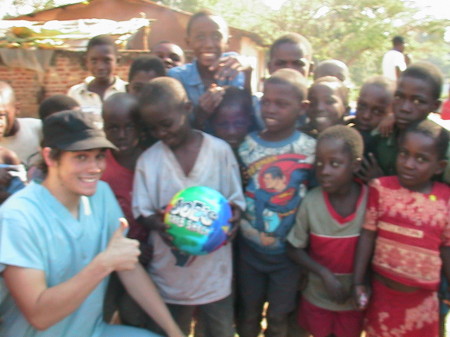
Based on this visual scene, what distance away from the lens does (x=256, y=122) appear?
302 centimetres

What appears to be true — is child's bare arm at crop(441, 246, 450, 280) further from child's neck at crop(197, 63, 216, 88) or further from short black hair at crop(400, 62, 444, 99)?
child's neck at crop(197, 63, 216, 88)

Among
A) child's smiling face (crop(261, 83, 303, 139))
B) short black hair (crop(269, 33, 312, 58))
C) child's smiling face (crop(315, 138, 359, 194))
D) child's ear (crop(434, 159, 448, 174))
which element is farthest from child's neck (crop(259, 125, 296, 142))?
short black hair (crop(269, 33, 312, 58))

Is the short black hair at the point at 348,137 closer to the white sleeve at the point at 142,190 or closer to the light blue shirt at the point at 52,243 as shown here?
the white sleeve at the point at 142,190

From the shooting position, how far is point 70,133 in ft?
6.51

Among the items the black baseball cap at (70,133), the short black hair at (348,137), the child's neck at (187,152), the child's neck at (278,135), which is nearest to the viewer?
the black baseball cap at (70,133)

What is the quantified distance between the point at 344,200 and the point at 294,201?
1.00 ft

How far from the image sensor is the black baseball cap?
197 cm

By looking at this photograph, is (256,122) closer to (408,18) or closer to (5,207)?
(5,207)

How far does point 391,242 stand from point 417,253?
147 millimetres

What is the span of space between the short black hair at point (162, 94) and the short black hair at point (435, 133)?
1.36 m

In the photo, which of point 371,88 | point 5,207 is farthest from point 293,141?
point 5,207

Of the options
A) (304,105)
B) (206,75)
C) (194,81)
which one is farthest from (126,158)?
(304,105)

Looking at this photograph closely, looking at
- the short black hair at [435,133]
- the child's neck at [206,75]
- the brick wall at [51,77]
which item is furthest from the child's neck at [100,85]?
the brick wall at [51,77]

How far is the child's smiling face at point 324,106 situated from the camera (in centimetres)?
291
